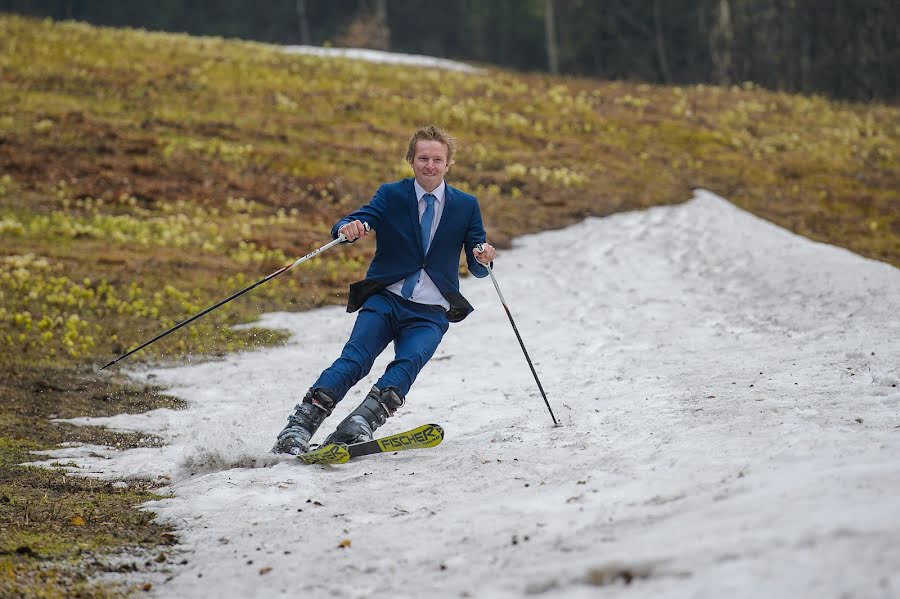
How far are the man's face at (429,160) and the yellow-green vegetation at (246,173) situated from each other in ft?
9.64

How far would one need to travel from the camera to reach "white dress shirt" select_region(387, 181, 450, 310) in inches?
253

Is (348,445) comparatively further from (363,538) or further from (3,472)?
(3,472)

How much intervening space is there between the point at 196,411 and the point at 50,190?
11.4 metres

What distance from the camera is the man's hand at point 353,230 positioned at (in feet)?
19.8

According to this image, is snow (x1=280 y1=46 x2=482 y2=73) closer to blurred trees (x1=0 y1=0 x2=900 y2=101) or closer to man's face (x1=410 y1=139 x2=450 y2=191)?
blurred trees (x1=0 y1=0 x2=900 y2=101)

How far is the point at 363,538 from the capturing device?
14.5 ft

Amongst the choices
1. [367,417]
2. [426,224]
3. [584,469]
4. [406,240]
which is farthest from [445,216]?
[584,469]

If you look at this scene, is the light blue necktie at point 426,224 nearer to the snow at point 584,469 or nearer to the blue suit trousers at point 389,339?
the blue suit trousers at point 389,339

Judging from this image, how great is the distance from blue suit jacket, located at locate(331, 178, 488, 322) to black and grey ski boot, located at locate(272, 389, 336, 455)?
722 millimetres

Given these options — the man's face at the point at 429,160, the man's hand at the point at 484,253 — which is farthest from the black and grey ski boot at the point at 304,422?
the man's face at the point at 429,160

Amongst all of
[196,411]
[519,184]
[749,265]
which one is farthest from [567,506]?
[519,184]

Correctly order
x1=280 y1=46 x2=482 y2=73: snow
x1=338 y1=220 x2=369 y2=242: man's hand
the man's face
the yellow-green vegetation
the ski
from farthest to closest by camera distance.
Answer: x1=280 y1=46 x2=482 y2=73: snow, the yellow-green vegetation, the man's face, x1=338 y1=220 x2=369 y2=242: man's hand, the ski

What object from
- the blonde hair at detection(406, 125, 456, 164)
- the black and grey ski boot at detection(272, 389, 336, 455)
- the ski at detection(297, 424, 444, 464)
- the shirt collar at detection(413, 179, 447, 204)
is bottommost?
the ski at detection(297, 424, 444, 464)

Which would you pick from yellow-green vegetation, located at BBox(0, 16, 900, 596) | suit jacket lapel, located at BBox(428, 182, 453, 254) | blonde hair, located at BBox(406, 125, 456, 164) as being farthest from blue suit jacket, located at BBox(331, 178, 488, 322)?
yellow-green vegetation, located at BBox(0, 16, 900, 596)
